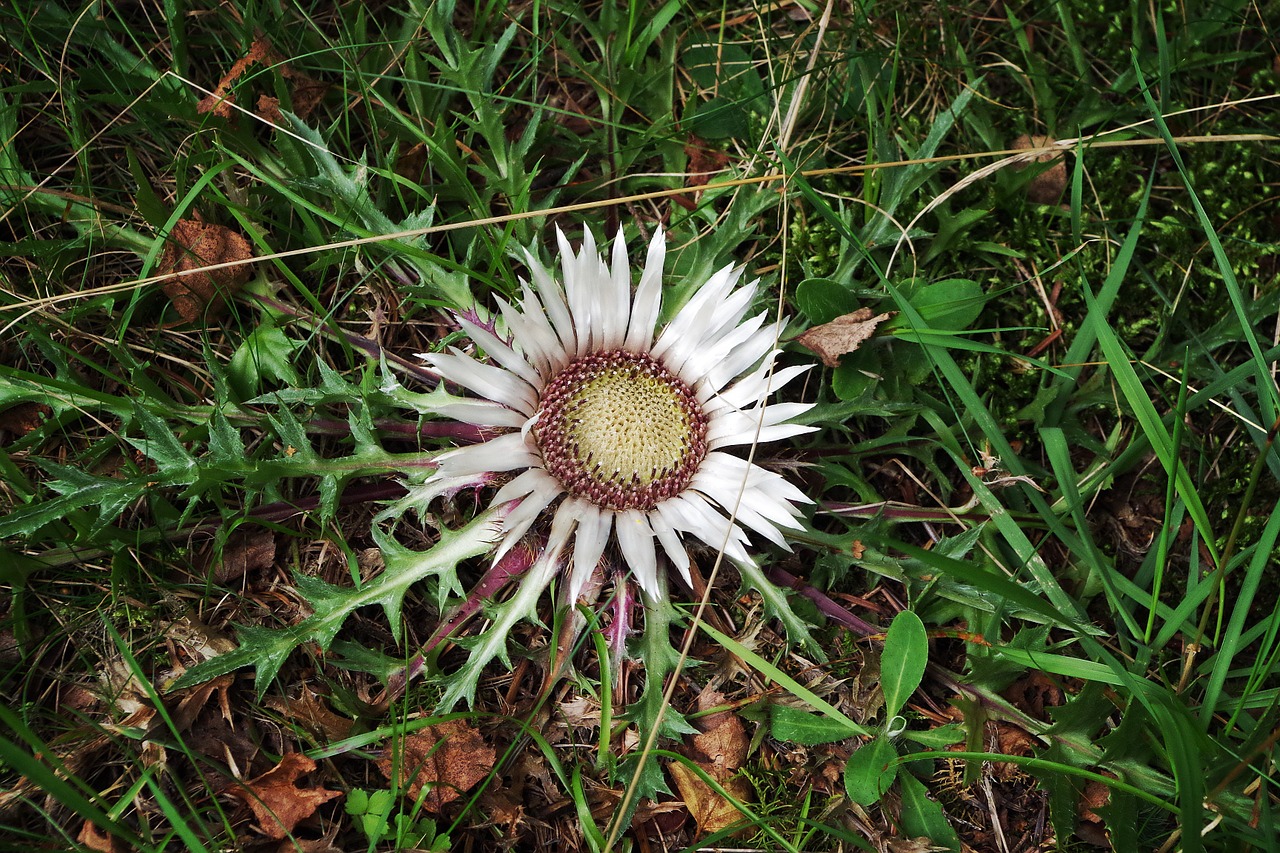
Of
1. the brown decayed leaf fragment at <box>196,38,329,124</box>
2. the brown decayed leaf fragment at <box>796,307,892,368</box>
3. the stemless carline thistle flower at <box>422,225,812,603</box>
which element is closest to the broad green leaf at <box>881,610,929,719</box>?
the stemless carline thistle flower at <box>422,225,812,603</box>

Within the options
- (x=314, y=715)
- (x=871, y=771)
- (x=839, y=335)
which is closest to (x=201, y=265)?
(x=314, y=715)

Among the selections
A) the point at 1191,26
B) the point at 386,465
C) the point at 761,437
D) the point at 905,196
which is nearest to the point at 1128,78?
the point at 1191,26

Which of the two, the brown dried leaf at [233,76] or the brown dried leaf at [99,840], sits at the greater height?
the brown dried leaf at [233,76]

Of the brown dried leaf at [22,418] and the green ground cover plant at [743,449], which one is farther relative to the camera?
the brown dried leaf at [22,418]

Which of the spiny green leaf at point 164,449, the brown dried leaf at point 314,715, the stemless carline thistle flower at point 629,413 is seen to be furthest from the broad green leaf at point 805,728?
the spiny green leaf at point 164,449

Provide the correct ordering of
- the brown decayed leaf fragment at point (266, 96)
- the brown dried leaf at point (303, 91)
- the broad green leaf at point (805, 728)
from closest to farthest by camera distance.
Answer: the broad green leaf at point (805, 728) < the brown decayed leaf fragment at point (266, 96) < the brown dried leaf at point (303, 91)

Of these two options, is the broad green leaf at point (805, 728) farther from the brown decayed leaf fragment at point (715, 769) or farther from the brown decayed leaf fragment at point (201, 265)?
the brown decayed leaf fragment at point (201, 265)

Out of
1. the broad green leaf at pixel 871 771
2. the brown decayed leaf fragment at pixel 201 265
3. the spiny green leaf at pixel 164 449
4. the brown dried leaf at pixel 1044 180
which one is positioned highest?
the brown dried leaf at pixel 1044 180
